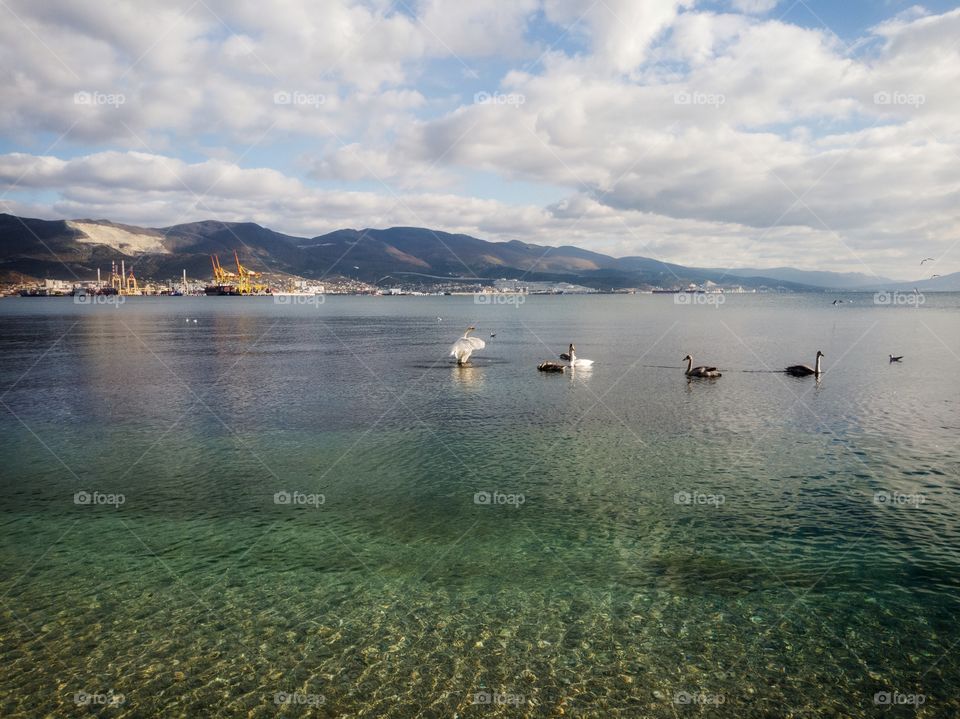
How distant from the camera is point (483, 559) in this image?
15.2 meters

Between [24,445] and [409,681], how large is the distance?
24.1m

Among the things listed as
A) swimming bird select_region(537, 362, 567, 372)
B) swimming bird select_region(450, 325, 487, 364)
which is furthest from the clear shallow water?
swimming bird select_region(450, 325, 487, 364)

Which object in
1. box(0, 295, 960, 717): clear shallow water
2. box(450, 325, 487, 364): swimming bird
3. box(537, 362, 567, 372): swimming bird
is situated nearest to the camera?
box(0, 295, 960, 717): clear shallow water

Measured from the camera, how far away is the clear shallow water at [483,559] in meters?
10.5

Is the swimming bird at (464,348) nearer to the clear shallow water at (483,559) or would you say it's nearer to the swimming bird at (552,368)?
the swimming bird at (552,368)

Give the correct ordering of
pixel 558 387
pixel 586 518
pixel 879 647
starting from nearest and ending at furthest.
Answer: pixel 879 647 < pixel 586 518 < pixel 558 387

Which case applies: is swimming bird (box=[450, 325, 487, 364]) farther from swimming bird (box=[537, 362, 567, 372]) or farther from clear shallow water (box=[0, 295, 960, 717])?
clear shallow water (box=[0, 295, 960, 717])

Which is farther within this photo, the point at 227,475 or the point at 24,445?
the point at 24,445

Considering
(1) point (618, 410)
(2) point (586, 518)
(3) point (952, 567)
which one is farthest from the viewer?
(1) point (618, 410)

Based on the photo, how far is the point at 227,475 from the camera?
21.7m

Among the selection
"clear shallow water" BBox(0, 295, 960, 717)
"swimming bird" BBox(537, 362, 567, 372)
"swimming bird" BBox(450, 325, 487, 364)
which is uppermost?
"swimming bird" BBox(450, 325, 487, 364)

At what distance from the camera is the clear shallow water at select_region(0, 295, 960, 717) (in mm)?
10547

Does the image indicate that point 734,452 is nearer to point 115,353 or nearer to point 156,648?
point 156,648

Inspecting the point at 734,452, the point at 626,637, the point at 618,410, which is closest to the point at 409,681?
the point at 626,637
